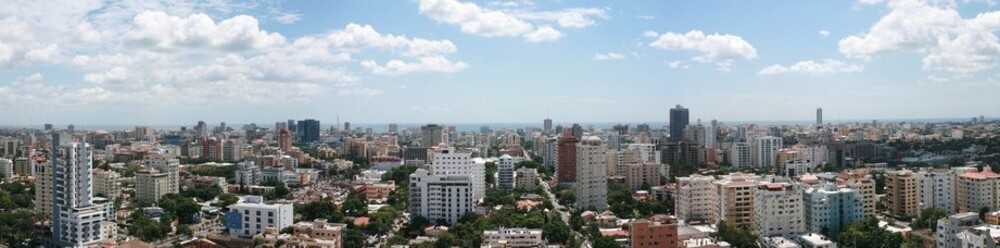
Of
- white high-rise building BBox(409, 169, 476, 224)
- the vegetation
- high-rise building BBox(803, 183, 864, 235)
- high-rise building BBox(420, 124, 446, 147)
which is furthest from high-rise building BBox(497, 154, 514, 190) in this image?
high-rise building BBox(420, 124, 446, 147)

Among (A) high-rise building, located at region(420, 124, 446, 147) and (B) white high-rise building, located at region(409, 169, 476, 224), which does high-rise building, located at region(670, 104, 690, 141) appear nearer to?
(A) high-rise building, located at region(420, 124, 446, 147)

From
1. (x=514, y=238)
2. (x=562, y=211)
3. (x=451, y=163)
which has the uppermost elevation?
(x=451, y=163)

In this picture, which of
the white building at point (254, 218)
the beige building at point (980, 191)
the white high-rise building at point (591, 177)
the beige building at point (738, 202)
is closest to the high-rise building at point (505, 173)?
the white high-rise building at point (591, 177)

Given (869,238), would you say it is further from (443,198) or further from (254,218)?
(254,218)

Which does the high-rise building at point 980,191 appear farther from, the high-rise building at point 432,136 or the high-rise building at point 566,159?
the high-rise building at point 432,136

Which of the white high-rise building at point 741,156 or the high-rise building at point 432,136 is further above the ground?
the high-rise building at point 432,136

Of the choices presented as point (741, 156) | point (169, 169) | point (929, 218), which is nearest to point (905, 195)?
point (929, 218)

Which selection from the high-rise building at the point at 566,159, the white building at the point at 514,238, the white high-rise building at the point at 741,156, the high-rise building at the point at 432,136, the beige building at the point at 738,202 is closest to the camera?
the white building at the point at 514,238
